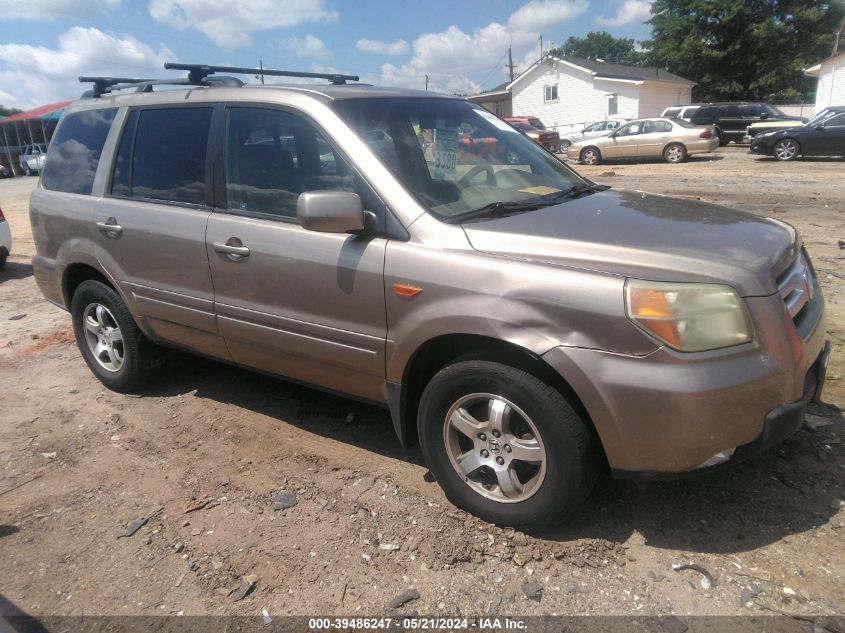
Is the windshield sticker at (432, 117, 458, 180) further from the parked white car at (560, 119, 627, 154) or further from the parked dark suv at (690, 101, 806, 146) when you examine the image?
the parked white car at (560, 119, 627, 154)

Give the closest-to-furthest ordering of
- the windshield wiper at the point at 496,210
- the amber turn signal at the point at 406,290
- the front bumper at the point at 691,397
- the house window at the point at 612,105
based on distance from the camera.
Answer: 1. the front bumper at the point at 691,397
2. the amber turn signal at the point at 406,290
3. the windshield wiper at the point at 496,210
4. the house window at the point at 612,105

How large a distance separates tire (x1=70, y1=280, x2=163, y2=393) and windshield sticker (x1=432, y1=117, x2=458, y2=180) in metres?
2.35

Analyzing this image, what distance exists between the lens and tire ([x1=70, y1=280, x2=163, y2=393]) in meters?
4.35

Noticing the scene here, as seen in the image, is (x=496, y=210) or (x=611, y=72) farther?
(x=611, y=72)

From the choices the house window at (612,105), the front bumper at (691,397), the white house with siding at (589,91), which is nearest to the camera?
the front bumper at (691,397)

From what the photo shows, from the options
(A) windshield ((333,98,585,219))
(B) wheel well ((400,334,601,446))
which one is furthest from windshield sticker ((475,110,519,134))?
(B) wheel well ((400,334,601,446))

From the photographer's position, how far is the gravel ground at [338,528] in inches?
99.5

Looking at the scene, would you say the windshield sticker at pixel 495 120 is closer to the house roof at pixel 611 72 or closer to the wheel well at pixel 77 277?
the wheel well at pixel 77 277

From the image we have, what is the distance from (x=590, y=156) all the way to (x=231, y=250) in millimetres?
21992

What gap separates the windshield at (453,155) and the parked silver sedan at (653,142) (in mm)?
19875

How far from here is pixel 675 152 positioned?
22.0 meters

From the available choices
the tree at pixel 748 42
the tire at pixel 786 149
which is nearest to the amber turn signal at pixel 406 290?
the tire at pixel 786 149

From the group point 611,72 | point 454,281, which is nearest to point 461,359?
point 454,281

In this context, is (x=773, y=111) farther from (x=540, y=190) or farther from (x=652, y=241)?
(x=652, y=241)
